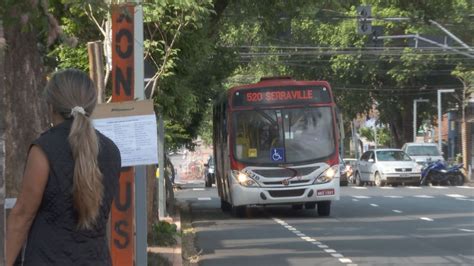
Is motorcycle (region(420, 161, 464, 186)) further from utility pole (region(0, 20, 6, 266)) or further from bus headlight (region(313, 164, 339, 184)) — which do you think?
utility pole (region(0, 20, 6, 266))

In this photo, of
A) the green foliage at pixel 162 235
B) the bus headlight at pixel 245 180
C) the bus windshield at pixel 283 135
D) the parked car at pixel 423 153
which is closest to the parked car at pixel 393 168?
the parked car at pixel 423 153

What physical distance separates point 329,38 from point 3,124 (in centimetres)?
4261

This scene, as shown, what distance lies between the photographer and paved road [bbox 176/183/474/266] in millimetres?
13648

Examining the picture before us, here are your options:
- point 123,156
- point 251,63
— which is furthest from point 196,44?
point 251,63

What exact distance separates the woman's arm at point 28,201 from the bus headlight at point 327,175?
59.4 ft

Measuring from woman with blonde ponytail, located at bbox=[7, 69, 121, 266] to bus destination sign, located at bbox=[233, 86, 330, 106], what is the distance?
18332 millimetres

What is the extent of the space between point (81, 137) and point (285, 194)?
18069 mm

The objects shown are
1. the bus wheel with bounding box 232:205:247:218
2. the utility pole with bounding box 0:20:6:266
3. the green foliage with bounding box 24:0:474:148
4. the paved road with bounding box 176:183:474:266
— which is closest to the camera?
the utility pole with bounding box 0:20:6:266

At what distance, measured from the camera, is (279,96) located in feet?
74.1

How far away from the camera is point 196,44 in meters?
15.1

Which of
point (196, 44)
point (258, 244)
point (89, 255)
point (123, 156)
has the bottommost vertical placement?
point (258, 244)

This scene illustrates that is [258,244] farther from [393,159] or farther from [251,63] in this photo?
[251,63]

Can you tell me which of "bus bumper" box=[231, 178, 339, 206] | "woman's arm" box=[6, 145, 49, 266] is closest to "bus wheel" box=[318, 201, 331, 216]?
"bus bumper" box=[231, 178, 339, 206]

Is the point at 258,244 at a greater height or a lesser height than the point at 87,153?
lesser
